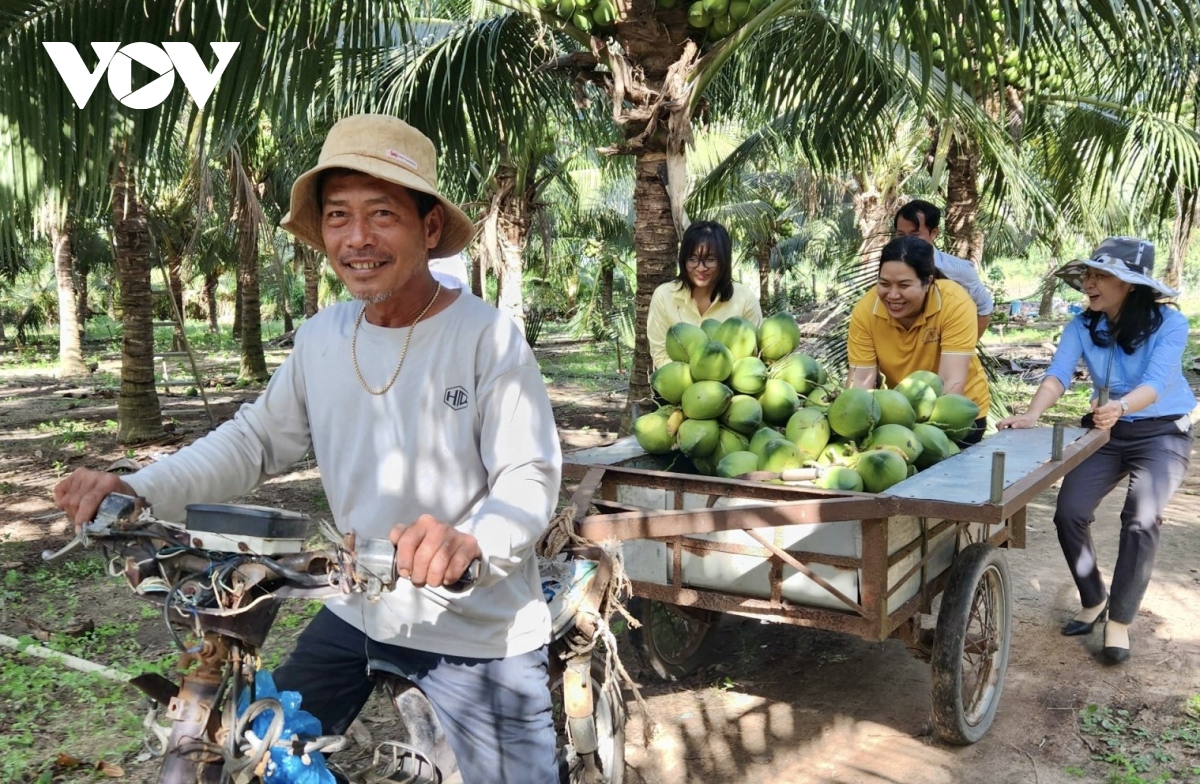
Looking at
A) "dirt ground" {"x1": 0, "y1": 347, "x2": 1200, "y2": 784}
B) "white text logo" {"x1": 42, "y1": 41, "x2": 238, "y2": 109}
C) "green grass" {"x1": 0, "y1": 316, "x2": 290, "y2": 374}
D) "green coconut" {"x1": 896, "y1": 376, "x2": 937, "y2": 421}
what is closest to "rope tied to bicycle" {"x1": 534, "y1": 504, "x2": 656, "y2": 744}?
"dirt ground" {"x1": 0, "y1": 347, "x2": 1200, "y2": 784}

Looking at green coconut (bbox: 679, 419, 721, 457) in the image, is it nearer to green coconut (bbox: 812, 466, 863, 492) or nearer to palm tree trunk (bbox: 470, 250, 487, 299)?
green coconut (bbox: 812, 466, 863, 492)

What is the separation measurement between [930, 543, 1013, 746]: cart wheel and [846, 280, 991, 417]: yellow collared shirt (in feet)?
3.38

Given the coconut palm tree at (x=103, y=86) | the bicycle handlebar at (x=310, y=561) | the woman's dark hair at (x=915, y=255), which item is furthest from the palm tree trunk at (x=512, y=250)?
the bicycle handlebar at (x=310, y=561)

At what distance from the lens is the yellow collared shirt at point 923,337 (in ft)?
14.1

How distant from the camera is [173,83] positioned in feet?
13.9

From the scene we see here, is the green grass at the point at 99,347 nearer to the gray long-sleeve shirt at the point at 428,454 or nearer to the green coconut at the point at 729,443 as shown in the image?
the green coconut at the point at 729,443

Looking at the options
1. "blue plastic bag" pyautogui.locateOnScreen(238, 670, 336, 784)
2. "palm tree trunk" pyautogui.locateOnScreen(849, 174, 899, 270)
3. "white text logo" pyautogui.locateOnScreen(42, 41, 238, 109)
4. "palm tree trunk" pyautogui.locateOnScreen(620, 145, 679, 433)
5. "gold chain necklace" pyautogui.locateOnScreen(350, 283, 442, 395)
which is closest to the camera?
"blue plastic bag" pyautogui.locateOnScreen(238, 670, 336, 784)

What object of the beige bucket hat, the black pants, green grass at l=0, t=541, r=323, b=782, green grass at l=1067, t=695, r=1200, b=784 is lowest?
green grass at l=1067, t=695, r=1200, b=784

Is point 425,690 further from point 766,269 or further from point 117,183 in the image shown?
point 766,269

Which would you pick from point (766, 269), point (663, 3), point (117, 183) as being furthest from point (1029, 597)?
point (766, 269)

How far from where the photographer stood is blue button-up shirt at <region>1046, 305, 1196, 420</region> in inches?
171

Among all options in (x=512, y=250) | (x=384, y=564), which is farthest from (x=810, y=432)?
(x=512, y=250)

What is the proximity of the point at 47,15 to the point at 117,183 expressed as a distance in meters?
4.33

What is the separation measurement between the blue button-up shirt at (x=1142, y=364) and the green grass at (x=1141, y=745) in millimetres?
1275
